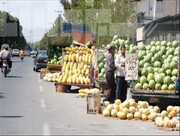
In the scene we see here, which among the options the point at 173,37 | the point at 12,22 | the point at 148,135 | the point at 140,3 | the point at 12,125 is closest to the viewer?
the point at 148,135

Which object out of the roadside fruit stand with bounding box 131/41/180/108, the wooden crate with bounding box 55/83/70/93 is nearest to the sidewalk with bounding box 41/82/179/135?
the roadside fruit stand with bounding box 131/41/180/108

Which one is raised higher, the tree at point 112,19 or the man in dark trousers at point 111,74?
the tree at point 112,19

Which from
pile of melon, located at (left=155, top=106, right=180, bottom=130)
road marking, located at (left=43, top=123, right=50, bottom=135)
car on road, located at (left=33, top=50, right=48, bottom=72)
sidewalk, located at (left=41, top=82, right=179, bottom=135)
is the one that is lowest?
sidewalk, located at (left=41, top=82, right=179, bottom=135)

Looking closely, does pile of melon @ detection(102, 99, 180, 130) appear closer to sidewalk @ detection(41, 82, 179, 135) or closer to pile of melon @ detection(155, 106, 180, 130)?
pile of melon @ detection(155, 106, 180, 130)

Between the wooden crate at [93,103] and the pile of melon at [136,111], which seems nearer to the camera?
the pile of melon at [136,111]

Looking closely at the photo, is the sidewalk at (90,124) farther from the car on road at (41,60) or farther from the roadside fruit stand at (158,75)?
the car on road at (41,60)

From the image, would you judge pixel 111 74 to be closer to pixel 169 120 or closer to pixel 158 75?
pixel 158 75

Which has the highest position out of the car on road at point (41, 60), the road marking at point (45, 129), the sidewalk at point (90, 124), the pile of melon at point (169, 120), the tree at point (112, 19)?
the tree at point (112, 19)

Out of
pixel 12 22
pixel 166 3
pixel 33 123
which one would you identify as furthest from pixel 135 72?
pixel 12 22

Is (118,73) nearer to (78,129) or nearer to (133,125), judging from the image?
(133,125)

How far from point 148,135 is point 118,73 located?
5077mm

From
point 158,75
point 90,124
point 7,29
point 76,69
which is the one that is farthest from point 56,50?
point 7,29

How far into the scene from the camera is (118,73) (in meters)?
15.4

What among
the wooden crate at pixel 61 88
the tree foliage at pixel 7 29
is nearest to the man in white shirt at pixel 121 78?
the wooden crate at pixel 61 88
